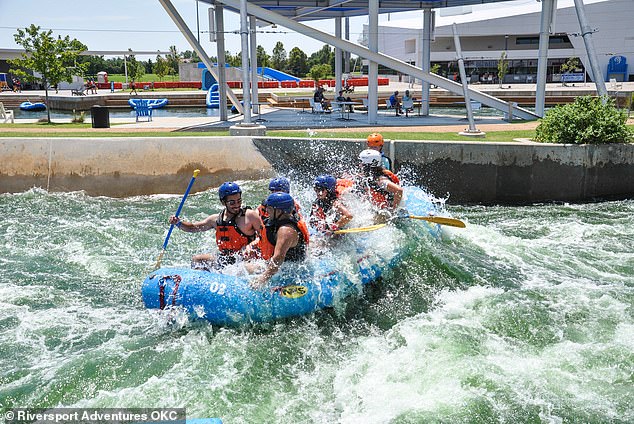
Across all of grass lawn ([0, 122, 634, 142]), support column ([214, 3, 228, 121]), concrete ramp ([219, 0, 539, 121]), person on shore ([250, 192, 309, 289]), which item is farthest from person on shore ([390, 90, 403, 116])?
person on shore ([250, 192, 309, 289])

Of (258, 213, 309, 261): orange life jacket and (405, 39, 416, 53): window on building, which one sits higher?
(405, 39, 416, 53): window on building

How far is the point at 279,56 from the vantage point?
2987 inches

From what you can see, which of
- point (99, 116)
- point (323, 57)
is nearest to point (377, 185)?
point (99, 116)

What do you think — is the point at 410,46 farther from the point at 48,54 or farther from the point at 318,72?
the point at 48,54

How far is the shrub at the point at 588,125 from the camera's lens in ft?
43.1

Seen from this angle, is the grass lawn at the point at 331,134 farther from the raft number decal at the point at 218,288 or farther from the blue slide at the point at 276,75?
the blue slide at the point at 276,75

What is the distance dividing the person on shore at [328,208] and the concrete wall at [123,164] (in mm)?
7241

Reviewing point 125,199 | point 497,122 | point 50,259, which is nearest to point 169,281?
point 50,259

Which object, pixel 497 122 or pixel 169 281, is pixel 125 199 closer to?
pixel 169 281

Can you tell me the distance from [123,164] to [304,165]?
4.41 m

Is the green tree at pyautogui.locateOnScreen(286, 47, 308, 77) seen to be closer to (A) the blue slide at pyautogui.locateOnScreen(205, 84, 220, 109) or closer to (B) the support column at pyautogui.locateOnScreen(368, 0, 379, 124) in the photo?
(A) the blue slide at pyautogui.locateOnScreen(205, 84, 220, 109)

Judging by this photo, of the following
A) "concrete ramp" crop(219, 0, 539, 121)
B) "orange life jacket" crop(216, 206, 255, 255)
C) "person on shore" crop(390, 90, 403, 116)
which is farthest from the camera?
"person on shore" crop(390, 90, 403, 116)

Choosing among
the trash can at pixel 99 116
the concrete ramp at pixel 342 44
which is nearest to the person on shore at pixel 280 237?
the concrete ramp at pixel 342 44

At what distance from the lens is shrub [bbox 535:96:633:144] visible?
1312 centimetres
